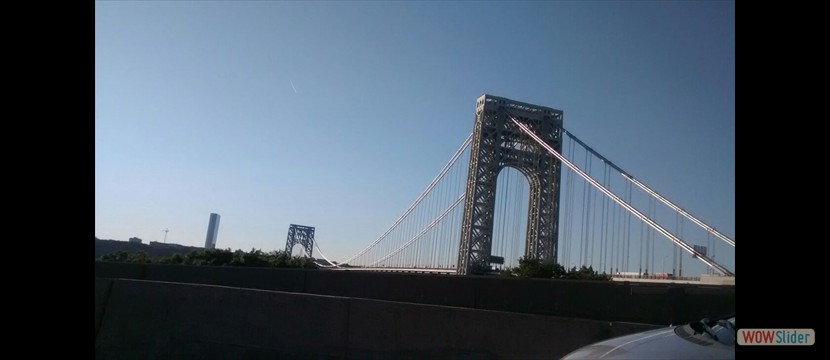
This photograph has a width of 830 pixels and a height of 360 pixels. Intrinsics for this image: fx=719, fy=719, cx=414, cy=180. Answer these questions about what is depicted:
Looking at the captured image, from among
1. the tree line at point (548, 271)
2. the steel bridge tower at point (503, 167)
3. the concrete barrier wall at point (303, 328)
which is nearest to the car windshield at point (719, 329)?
the concrete barrier wall at point (303, 328)

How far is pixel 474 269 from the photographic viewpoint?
118 ft

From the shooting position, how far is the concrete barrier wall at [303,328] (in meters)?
8.45

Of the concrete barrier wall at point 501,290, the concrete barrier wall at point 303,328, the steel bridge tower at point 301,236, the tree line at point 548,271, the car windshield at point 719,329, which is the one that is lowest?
the concrete barrier wall at point 303,328

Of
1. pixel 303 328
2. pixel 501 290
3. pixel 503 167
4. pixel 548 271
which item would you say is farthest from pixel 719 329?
pixel 503 167

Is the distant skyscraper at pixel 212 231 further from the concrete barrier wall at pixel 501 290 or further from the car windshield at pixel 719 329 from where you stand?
the car windshield at pixel 719 329

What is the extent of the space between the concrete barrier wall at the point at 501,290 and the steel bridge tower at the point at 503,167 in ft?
58.6

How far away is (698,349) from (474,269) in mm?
31388

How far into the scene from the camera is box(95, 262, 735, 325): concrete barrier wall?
386 inches

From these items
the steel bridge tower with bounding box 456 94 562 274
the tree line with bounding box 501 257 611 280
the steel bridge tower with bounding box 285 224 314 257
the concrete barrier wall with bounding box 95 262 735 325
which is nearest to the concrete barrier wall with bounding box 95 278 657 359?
the concrete barrier wall with bounding box 95 262 735 325

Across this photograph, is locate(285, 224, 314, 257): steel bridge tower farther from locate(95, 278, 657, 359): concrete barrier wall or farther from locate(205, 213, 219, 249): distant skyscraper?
locate(95, 278, 657, 359): concrete barrier wall

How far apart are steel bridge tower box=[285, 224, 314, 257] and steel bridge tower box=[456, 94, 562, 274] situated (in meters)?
36.4

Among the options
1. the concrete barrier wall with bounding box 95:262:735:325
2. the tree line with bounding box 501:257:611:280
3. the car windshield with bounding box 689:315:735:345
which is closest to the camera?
the car windshield with bounding box 689:315:735:345
